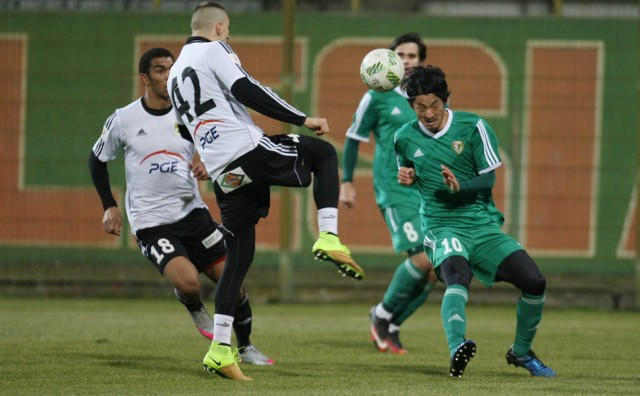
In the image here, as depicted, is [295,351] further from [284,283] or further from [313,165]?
[284,283]

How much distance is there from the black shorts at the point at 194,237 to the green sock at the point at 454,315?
199cm

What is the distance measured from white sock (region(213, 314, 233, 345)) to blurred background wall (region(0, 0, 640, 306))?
618 centimetres

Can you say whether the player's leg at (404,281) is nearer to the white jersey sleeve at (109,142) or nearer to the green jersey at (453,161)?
the green jersey at (453,161)

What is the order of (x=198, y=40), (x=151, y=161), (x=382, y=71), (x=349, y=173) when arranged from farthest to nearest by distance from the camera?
(x=349, y=173), (x=151, y=161), (x=382, y=71), (x=198, y=40)

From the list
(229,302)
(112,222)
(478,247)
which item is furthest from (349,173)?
(229,302)

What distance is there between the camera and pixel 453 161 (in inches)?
292

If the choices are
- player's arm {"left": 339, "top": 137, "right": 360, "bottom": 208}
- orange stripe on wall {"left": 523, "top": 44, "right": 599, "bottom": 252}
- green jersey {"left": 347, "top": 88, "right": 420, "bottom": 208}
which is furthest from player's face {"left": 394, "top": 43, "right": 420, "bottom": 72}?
orange stripe on wall {"left": 523, "top": 44, "right": 599, "bottom": 252}

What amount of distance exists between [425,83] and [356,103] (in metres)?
6.28

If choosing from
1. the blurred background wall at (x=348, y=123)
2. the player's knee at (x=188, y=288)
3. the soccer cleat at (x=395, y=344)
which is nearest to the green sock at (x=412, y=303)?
the soccer cleat at (x=395, y=344)

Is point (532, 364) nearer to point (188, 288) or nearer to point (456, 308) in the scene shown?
point (456, 308)

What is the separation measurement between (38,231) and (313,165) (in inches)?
280

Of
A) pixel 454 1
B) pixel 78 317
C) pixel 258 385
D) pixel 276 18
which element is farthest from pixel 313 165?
pixel 454 1

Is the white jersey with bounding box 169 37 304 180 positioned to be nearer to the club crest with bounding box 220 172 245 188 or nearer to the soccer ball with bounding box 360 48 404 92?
the club crest with bounding box 220 172 245 188

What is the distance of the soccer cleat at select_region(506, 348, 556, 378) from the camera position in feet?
23.9
